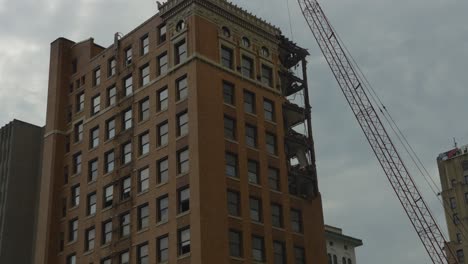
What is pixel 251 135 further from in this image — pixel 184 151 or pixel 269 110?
pixel 184 151

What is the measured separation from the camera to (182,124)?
80500 millimetres

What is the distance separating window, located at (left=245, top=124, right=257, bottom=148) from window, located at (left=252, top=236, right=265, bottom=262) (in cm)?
1077

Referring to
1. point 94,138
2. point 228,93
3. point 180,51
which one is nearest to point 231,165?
point 228,93

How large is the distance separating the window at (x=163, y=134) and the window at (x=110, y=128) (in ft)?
→ 30.2

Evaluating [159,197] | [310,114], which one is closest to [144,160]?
[159,197]

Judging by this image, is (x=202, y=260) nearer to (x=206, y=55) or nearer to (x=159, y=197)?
(x=159, y=197)

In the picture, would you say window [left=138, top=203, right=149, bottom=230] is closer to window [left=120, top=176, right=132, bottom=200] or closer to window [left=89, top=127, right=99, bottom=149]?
window [left=120, top=176, right=132, bottom=200]

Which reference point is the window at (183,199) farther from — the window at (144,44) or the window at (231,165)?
the window at (144,44)

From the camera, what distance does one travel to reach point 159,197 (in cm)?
7919

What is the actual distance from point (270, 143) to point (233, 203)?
11.1 meters

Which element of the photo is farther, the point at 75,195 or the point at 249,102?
the point at 75,195

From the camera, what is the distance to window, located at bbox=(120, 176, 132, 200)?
277ft

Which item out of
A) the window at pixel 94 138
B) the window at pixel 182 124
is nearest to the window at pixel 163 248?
the window at pixel 182 124

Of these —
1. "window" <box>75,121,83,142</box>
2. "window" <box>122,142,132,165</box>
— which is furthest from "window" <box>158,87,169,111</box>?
"window" <box>75,121,83,142</box>
